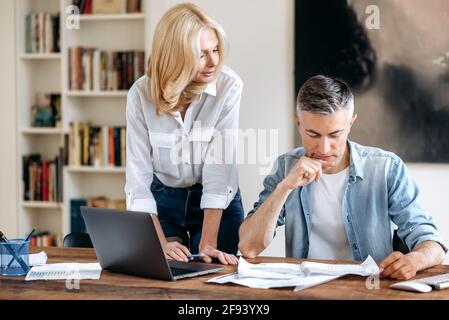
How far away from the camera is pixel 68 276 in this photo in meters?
1.90

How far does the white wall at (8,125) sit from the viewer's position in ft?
14.4

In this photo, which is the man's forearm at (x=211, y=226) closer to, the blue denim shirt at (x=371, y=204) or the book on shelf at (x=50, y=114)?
the blue denim shirt at (x=371, y=204)

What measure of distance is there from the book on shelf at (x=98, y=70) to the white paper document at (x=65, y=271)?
7.57 feet

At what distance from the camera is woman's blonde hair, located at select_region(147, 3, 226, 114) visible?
2354 mm

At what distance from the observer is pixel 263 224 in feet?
7.46

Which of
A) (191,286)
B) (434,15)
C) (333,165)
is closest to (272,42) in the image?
(434,15)

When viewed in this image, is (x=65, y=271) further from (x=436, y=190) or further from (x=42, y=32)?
(x=42, y=32)

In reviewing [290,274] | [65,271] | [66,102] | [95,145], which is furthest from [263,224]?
[66,102]

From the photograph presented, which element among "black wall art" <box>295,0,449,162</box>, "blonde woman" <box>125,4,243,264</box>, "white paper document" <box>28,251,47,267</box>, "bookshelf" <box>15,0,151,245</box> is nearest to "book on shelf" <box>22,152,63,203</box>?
"bookshelf" <box>15,0,151,245</box>

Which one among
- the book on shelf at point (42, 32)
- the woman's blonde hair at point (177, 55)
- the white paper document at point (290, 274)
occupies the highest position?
the book on shelf at point (42, 32)

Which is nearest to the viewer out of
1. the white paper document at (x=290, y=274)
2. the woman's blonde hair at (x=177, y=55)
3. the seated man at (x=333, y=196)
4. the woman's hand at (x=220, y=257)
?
the white paper document at (x=290, y=274)

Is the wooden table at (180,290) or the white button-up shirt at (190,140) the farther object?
the white button-up shirt at (190,140)

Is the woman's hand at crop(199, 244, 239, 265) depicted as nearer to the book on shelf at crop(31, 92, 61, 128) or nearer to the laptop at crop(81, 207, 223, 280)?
the laptop at crop(81, 207, 223, 280)

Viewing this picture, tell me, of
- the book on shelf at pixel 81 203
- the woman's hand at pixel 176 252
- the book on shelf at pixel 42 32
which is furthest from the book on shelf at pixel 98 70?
the woman's hand at pixel 176 252
